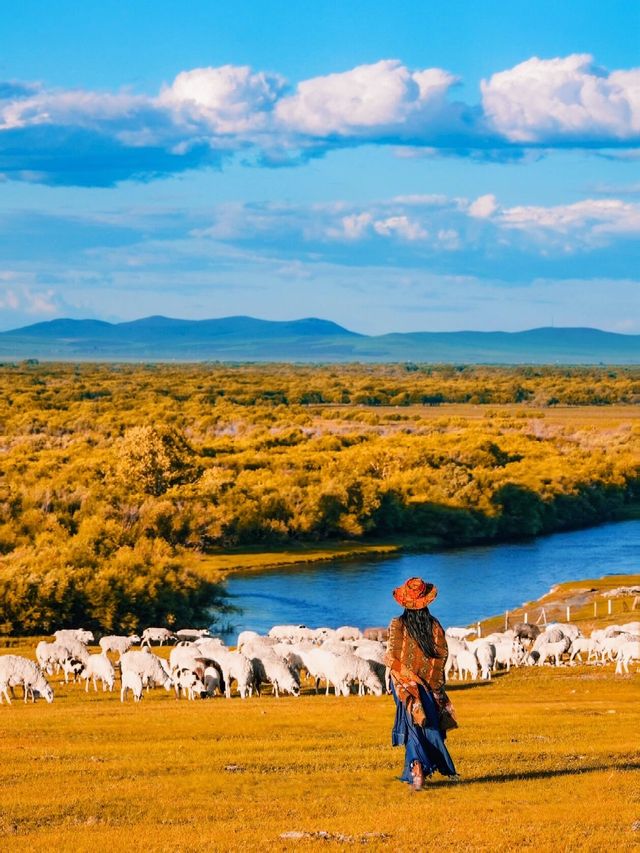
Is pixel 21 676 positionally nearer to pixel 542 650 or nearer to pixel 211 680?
pixel 211 680

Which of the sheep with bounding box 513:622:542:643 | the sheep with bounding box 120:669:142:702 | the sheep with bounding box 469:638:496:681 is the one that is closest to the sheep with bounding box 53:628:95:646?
the sheep with bounding box 120:669:142:702

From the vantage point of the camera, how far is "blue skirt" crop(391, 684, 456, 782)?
12172mm

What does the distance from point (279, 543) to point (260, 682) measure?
142 ft

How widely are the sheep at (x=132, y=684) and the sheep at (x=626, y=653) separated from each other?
10.3 m

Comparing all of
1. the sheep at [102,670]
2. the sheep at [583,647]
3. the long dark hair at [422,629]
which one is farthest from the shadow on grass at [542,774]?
the sheep at [583,647]

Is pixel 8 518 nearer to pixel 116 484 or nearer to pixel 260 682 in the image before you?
pixel 116 484

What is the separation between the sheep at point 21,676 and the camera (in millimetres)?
22469

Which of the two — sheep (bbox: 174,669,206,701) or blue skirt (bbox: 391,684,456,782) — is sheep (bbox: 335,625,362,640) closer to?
sheep (bbox: 174,669,206,701)

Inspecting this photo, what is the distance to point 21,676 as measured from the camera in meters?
22.5

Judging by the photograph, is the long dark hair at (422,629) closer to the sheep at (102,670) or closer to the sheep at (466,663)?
the sheep at (102,670)

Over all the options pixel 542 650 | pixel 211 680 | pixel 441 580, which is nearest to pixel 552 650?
pixel 542 650

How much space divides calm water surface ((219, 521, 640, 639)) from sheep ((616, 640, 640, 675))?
1969cm

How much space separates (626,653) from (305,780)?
14.7 meters

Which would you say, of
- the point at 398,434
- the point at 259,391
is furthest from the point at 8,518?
the point at 259,391
